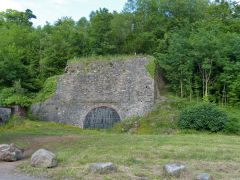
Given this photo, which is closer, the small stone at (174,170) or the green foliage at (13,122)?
the small stone at (174,170)

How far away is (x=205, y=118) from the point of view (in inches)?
571

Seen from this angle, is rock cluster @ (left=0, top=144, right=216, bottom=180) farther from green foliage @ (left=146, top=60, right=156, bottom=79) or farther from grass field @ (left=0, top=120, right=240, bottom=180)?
green foliage @ (left=146, top=60, right=156, bottom=79)

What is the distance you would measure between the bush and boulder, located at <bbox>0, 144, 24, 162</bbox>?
9927 mm

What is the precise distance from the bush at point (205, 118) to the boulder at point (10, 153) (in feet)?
32.6

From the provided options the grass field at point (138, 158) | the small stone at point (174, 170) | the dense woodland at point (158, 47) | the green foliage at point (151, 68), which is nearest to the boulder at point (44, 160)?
the grass field at point (138, 158)

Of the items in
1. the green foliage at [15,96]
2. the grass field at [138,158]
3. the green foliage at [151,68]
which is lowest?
the grass field at [138,158]

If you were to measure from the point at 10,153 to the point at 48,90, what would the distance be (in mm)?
13139

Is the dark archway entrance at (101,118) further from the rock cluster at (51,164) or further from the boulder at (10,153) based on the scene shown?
the boulder at (10,153)

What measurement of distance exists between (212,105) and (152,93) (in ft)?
Answer: 15.9

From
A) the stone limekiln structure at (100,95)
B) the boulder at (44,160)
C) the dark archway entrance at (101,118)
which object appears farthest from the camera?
the stone limekiln structure at (100,95)

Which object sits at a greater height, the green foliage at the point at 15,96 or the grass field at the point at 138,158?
the green foliage at the point at 15,96

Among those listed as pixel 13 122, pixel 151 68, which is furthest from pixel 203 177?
pixel 13 122

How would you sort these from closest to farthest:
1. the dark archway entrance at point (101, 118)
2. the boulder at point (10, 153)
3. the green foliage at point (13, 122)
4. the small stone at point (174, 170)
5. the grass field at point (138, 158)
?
the small stone at point (174, 170), the grass field at point (138, 158), the boulder at point (10, 153), the green foliage at point (13, 122), the dark archway entrance at point (101, 118)

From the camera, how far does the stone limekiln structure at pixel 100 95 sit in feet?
60.6
